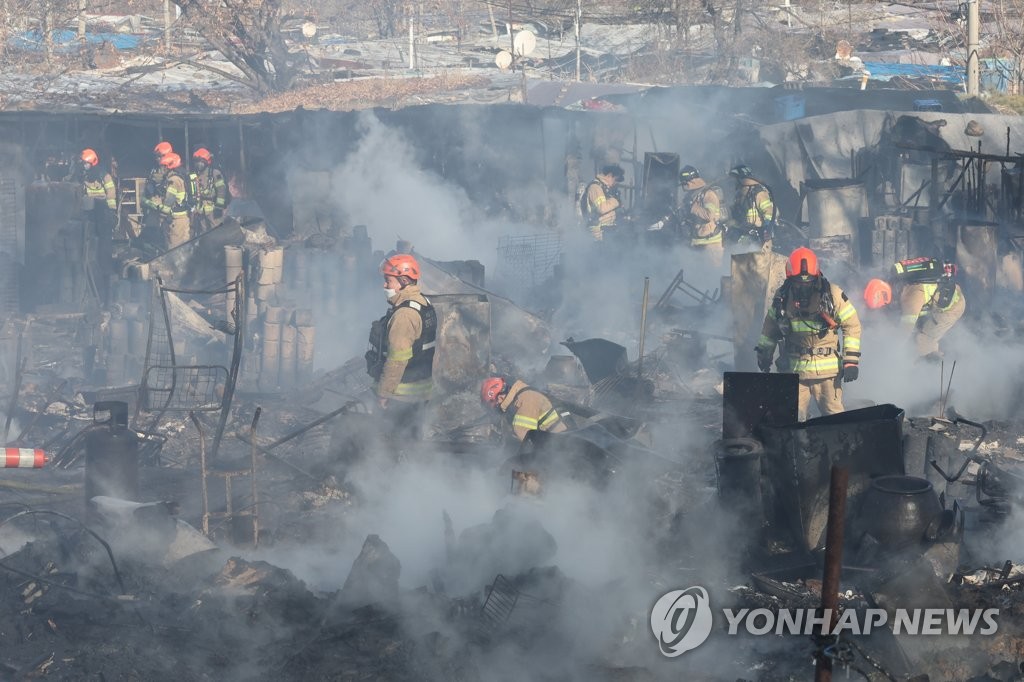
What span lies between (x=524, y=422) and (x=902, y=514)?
330 centimetres

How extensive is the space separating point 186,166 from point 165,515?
576 inches

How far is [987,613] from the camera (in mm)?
6273

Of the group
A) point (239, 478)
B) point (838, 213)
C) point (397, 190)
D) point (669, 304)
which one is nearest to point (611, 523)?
point (239, 478)

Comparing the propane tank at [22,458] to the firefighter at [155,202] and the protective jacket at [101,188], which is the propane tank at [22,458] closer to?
the firefighter at [155,202]

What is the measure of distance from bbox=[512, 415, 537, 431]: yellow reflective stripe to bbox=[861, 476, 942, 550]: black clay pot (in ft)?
9.96

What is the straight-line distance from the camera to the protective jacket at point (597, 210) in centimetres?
1750

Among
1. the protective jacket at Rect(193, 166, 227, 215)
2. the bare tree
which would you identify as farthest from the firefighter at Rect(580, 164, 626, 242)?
the bare tree

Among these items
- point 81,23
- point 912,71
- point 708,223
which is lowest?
point 708,223

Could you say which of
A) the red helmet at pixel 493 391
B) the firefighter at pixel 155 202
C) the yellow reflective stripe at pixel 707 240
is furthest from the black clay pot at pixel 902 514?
the firefighter at pixel 155 202

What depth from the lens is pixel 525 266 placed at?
17.2 metres

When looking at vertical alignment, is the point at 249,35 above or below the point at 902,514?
above

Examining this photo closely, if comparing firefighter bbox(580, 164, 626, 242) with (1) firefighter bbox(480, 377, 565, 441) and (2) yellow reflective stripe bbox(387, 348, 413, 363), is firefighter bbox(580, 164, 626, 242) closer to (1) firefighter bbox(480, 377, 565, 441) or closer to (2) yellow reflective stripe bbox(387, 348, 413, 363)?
(1) firefighter bbox(480, 377, 565, 441)

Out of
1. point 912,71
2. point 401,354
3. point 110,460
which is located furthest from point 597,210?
point 912,71

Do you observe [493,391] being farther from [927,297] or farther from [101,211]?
[101,211]
